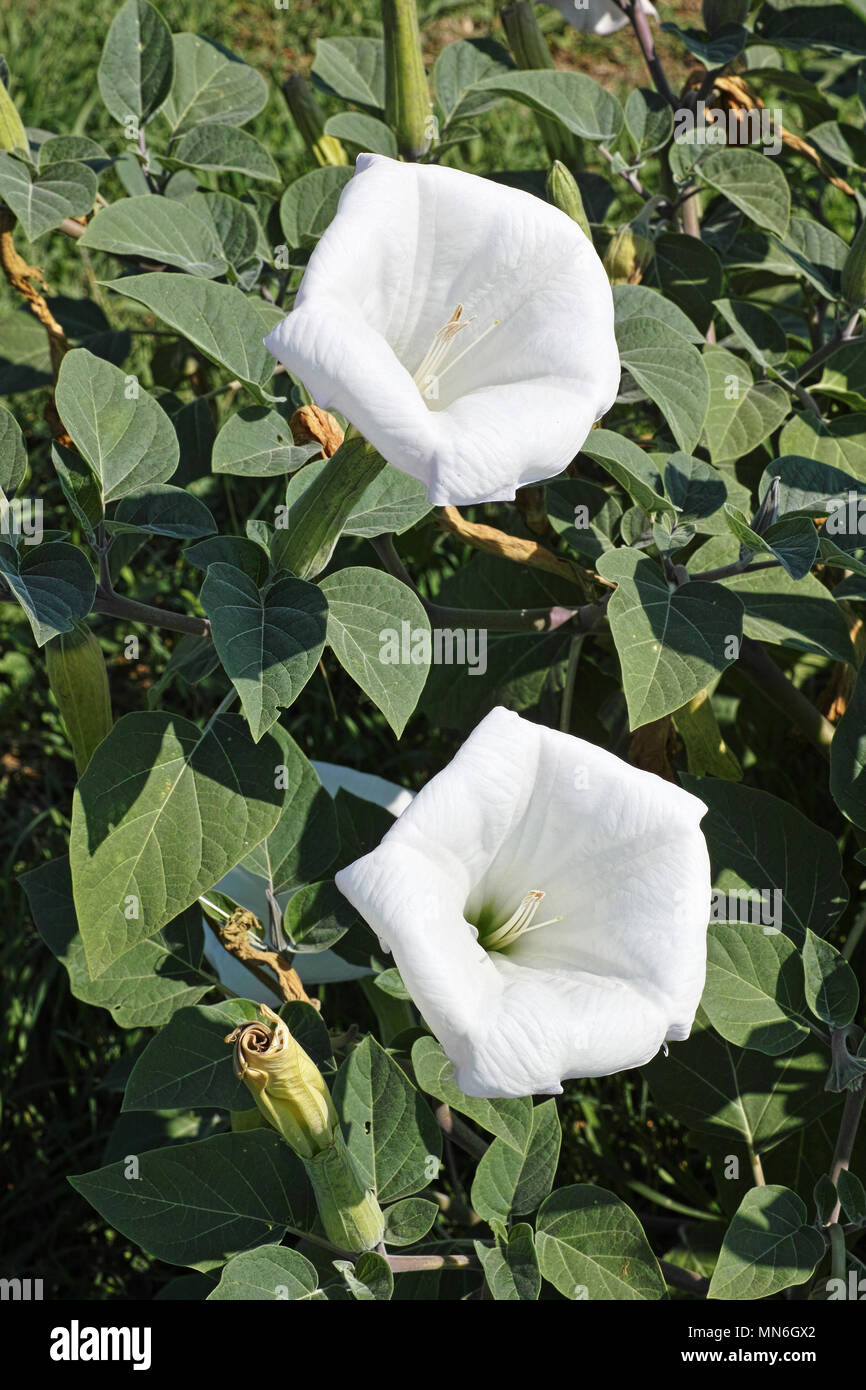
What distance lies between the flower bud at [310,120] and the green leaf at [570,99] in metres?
0.34

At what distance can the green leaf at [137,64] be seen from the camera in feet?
5.95

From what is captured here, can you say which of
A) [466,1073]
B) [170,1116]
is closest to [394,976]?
[466,1073]

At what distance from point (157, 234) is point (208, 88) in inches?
21.4

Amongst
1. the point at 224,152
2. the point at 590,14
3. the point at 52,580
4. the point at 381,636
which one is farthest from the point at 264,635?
the point at 590,14

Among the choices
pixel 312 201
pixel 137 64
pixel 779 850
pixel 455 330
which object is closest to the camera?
pixel 455 330

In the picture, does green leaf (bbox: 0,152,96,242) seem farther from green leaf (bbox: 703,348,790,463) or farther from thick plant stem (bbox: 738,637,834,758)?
thick plant stem (bbox: 738,637,834,758)

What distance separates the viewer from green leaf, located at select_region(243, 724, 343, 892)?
4.72ft

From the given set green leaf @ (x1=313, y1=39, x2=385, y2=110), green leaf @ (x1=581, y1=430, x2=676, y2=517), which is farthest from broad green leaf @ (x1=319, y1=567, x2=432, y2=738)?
green leaf @ (x1=313, y1=39, x2=385, y2=110)

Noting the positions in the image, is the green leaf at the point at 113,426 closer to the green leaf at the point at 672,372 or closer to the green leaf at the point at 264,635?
the green leaf at the point at 264,635

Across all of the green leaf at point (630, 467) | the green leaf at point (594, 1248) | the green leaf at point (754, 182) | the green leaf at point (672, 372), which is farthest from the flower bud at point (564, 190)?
the green leaf at point (594, 1248)

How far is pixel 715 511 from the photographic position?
1.44m

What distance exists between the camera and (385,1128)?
4.22 feet

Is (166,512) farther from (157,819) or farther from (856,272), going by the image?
(856,272)

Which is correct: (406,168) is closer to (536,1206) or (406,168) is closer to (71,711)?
(71,711)
